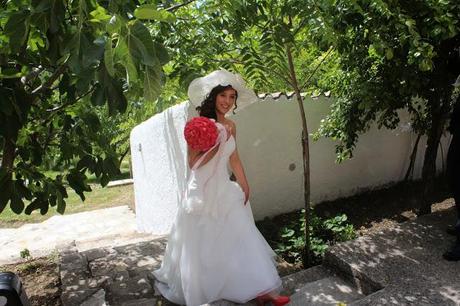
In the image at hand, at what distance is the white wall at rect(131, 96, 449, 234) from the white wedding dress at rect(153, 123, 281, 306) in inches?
66.8

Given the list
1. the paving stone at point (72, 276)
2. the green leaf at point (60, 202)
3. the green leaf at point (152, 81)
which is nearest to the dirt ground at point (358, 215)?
the paving stone at point (72, 276)

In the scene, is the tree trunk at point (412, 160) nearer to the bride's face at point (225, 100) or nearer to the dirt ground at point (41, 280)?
the bride's face at point (225, 100)

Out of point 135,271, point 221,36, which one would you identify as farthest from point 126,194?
point 221,36

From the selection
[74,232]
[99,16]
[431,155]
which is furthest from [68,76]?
[74,232]

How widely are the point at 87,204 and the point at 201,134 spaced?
1158 centimetres

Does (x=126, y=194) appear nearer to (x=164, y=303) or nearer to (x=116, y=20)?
(x=164, y=303)

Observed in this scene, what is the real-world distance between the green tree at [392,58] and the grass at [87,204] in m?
8.61

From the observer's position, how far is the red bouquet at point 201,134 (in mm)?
2695

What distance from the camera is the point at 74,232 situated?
29.3 feet

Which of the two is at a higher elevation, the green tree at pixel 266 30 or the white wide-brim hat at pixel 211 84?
the green tree at pixel 266 30

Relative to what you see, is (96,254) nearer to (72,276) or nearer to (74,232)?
(72,276)

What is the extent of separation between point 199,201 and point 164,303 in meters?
0.92

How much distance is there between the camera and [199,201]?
287 cm

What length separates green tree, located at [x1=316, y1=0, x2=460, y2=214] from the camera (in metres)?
2.80
